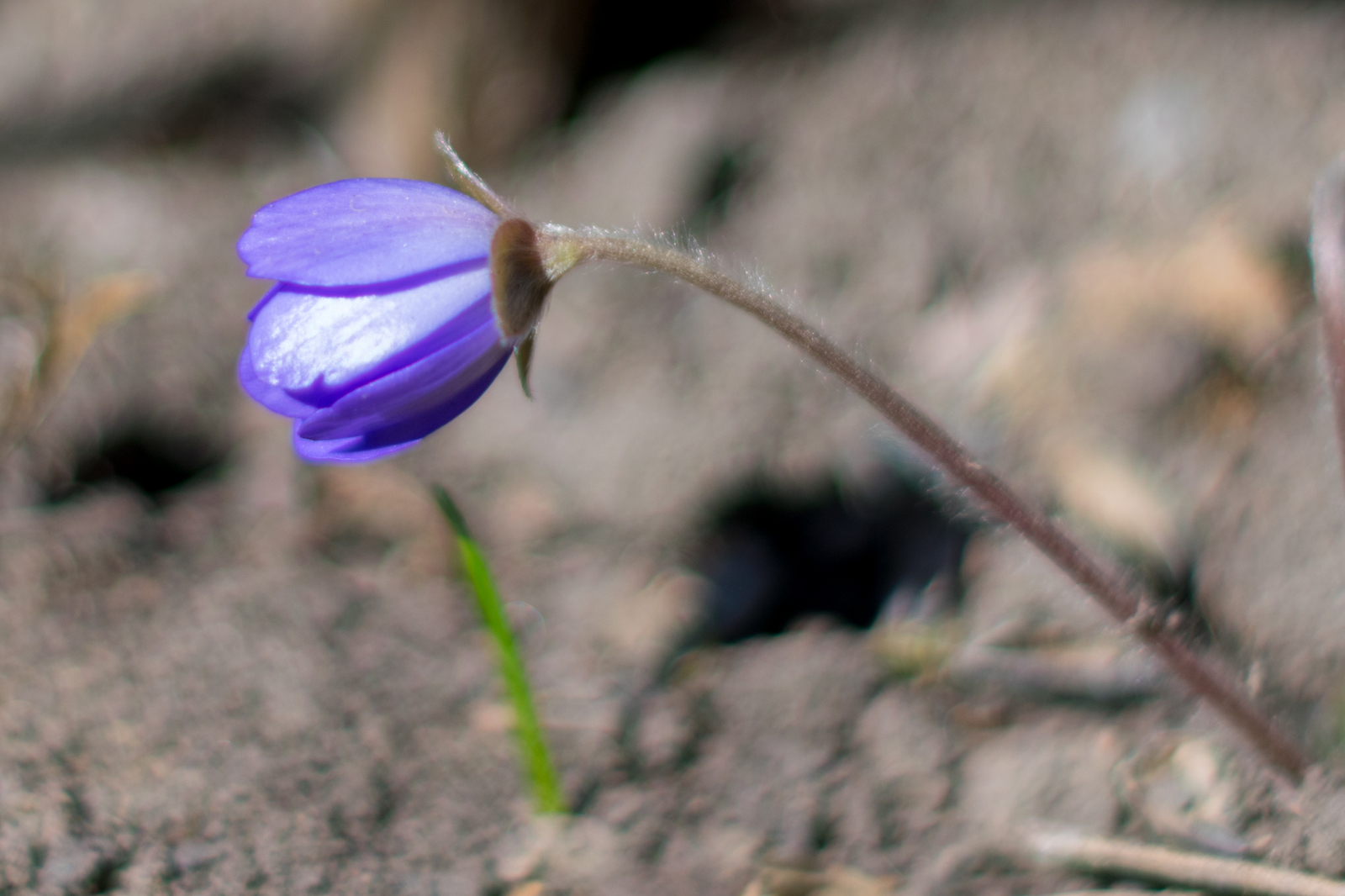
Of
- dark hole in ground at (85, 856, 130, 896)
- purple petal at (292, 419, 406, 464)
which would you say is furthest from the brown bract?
dark hole in ground at (85, 856, 130, 896)

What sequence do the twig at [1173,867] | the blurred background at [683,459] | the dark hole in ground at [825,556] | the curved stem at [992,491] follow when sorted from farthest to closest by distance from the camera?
the dark hole in ground at [825,556], the blurred background at [683,459], the twig at [1173,867], the curved stem at [992,491]

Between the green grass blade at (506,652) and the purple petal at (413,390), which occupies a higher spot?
the purple petal at (413,390)

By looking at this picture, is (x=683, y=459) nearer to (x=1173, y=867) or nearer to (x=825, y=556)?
(x=825, y=556)

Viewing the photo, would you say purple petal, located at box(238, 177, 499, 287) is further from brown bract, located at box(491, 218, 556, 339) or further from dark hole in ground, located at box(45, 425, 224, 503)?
dark hole in ground, located at box(45, 425, 224, 503)

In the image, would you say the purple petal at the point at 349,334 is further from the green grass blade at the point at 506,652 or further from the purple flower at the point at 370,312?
the green grass blade at the point at 506,652

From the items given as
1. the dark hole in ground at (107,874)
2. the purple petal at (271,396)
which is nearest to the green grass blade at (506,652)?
the purple petal at (271,396)

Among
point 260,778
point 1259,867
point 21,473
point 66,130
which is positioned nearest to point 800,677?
point 1259,867

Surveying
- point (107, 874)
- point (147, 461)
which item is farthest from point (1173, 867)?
point (147, 461)
